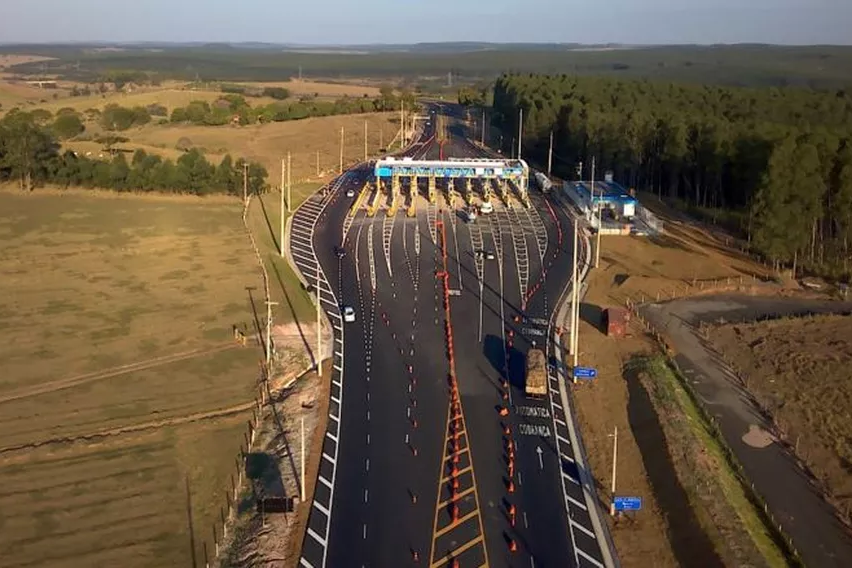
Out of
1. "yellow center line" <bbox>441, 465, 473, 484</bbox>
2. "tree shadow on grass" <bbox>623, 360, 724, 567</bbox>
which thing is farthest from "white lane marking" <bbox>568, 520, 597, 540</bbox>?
"yellow center line" <bbox>441, 465, 473, 484</bbox>

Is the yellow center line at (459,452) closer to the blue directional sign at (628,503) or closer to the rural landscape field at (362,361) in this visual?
the rural landscape field at (362,361)

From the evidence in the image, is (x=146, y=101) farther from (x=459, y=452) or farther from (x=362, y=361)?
(x=459, y=452)

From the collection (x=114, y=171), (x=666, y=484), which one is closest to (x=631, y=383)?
(x=666, y=484)

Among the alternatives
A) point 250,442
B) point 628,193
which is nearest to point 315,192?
point 628,193

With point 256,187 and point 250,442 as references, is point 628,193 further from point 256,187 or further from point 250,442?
point 250,442

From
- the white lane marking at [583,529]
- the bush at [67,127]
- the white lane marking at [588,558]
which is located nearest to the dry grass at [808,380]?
the white lane marking at [583,529]

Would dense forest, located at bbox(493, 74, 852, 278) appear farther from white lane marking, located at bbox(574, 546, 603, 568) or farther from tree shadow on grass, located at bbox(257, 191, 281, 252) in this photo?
white lane marking, located at bbox(574, 546, 603, 568)

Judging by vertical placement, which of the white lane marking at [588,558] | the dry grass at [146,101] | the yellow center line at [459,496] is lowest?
the white lane marking at [588,558]
